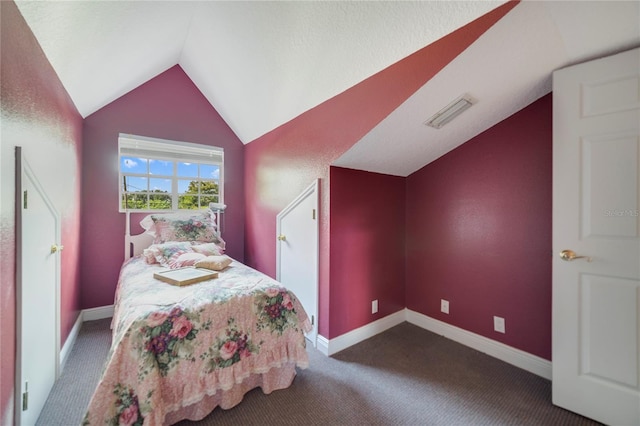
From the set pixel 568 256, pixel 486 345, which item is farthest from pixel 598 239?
pixel 486 345

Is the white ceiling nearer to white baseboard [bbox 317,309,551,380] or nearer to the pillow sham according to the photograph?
the pillow sham

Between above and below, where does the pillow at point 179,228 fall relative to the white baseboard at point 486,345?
above

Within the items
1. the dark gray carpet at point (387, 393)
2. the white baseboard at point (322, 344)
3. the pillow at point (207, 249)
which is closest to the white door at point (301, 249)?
the white baseboard at point (322, 344)

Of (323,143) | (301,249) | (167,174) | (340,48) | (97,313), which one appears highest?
(340,48)

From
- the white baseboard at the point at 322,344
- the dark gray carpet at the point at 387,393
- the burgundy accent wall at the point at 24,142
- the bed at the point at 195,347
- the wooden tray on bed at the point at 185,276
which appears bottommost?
the dark gray carpet at the point at 387,393

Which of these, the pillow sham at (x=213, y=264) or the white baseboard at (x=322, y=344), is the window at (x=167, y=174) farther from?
the white baseboard at (x=322, y=344)

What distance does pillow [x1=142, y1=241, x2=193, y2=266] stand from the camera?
2.31 m

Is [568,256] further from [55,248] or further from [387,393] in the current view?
[55,248]

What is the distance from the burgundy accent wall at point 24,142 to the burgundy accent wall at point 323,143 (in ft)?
5.63

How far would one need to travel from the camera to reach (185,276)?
5.96ft

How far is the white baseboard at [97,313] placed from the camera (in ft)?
8.71

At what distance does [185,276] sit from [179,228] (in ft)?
3.63

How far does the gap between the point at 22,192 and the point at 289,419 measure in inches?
70.1

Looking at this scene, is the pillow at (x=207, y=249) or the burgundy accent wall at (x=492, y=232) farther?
the pillow at (x=207, y=249)
